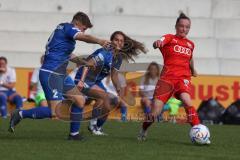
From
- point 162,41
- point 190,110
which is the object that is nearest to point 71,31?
point 162,41

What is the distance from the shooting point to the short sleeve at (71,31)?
1095cm

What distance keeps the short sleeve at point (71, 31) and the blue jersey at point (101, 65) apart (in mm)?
1595

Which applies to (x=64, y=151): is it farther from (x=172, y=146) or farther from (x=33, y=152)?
(x=172, y=146)

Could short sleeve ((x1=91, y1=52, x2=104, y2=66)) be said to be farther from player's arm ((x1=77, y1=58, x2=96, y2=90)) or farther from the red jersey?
the red jersey

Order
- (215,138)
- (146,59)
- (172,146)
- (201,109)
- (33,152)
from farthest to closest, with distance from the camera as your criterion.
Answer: (146,59), (201,109), (215,138), (172,146), (33,152)

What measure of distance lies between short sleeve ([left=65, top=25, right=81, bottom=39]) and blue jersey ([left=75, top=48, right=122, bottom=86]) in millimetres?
1595

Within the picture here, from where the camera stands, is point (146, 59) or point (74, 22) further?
point (146, 59)

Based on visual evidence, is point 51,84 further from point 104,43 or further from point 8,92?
point 8,92

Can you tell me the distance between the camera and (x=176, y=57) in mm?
11680

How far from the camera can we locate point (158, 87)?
1162 centimetres

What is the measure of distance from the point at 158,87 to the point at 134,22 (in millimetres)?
12012

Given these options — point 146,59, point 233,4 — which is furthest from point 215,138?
point 233,4

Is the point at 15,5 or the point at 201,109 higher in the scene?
the point at 15,5

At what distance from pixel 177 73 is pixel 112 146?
168 cm
